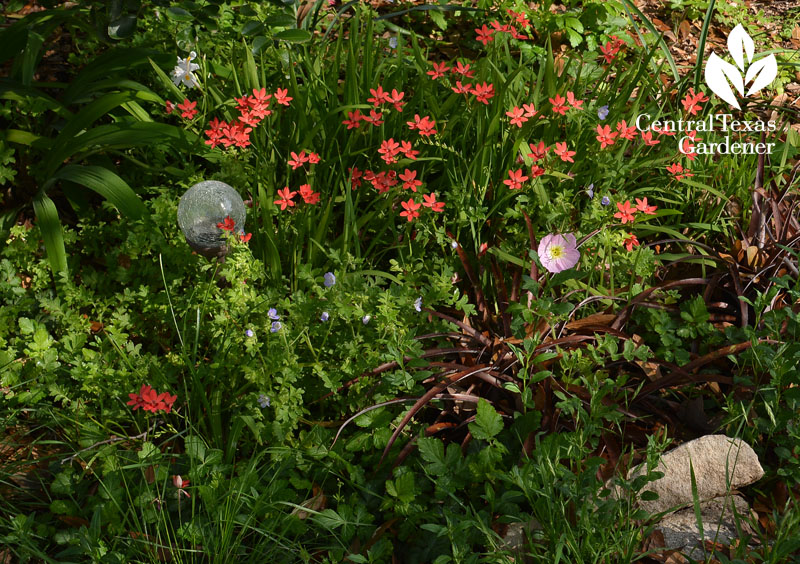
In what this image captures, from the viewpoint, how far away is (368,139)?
8.57 feet

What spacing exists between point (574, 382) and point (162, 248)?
4.52 feet

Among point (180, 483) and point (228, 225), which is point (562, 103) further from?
point (180, 483)

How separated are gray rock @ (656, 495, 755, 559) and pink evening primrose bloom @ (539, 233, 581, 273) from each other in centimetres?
77

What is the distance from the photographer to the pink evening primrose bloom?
7.00 feet

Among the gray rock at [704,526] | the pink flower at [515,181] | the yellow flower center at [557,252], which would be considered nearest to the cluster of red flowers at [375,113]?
the pink flower at [515,181]

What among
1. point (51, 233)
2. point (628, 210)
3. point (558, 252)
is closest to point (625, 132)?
point (628, 210)

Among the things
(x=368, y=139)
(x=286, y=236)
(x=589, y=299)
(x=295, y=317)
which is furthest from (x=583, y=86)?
(x=295, y=317)

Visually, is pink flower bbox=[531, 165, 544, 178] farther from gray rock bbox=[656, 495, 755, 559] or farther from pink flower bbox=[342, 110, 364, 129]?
gray rock bbox=[656, 495, 755, 559]

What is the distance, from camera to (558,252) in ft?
7.07

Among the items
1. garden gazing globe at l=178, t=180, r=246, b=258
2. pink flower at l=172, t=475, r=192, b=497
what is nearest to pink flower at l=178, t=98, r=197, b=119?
garden gazing globe at l=178, t=180, r=246, b=258

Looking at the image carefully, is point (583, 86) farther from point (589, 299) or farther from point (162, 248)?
point (162, 248)

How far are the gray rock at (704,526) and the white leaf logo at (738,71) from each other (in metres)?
1.94

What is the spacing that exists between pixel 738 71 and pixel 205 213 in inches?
106

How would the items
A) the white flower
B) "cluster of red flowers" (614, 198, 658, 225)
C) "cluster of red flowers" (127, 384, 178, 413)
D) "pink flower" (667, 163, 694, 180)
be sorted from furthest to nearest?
the white flower, "pink flower" (667, 163, 694, 180), "cluster of red flowers" (614, 198, 658, 225), "cluster of red flowers" (127, 384, 178, 413)
